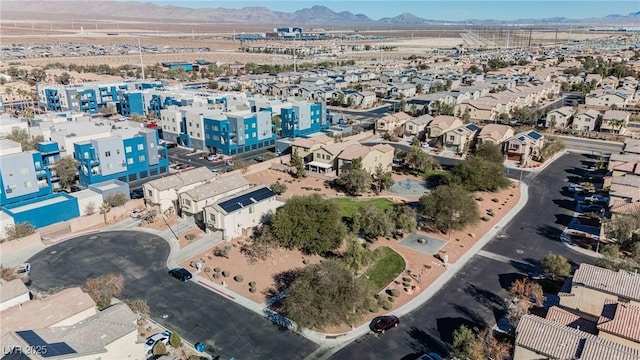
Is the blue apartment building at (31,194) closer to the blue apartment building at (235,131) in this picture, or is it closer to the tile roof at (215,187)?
the tile roof at (215,187)

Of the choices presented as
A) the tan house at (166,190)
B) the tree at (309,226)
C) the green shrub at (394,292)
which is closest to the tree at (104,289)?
the tree at (309,226)

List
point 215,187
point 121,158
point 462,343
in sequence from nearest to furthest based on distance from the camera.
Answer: point 462,343
point 215,187
point 121,158

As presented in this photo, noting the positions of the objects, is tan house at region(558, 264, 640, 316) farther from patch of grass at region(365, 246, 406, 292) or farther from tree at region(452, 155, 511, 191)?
tree at region(452, 155, 511, 191)

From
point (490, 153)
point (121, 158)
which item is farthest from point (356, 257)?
point (121, 158)

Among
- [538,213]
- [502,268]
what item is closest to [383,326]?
[502,268]

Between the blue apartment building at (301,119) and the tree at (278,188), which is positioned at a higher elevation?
the blue apartment building at (301,119)

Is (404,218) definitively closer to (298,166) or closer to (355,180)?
(355,180)
